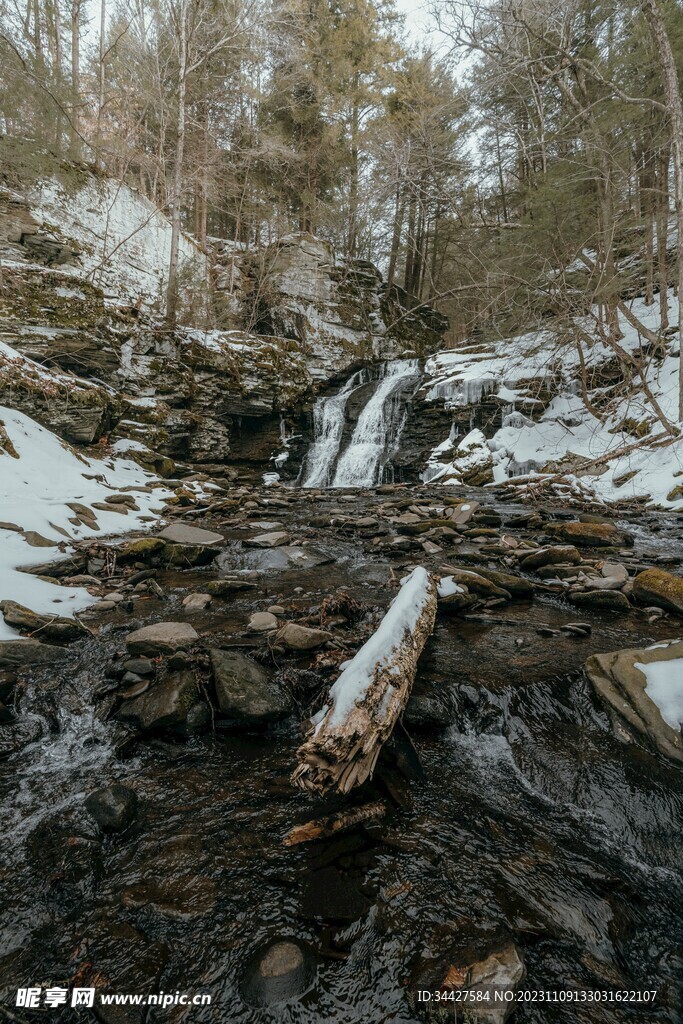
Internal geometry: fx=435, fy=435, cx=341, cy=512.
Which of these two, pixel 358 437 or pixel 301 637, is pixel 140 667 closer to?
pixel 301 637

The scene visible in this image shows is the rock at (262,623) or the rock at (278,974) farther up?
the rock at (262,623)

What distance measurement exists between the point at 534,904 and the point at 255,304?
56.2ft

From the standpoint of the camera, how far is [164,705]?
7.47ft

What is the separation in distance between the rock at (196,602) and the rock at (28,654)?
1.04 meters

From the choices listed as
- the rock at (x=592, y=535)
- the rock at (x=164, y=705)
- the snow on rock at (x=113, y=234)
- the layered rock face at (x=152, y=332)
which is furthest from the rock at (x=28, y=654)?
the snow on rock at (x=113, y=234)

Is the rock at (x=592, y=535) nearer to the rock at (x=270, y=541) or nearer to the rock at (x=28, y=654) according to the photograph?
the rock at (x=270, y=541)

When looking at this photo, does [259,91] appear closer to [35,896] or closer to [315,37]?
[315,37]

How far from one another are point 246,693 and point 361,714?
83 cm

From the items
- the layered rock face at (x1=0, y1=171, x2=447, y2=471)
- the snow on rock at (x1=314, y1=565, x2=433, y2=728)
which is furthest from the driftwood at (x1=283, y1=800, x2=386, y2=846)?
the layered rock face at (x1=0, y1=171, x2=447, y2=471)

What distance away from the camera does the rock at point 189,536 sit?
5.41 meters

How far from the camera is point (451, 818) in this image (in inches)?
70.3

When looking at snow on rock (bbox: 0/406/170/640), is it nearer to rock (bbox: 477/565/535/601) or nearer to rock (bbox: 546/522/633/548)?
rock (bbox: 477/565/535/601)

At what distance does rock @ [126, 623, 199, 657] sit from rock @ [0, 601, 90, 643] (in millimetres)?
481

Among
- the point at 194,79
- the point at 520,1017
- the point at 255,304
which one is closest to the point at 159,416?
the point at 255,304
